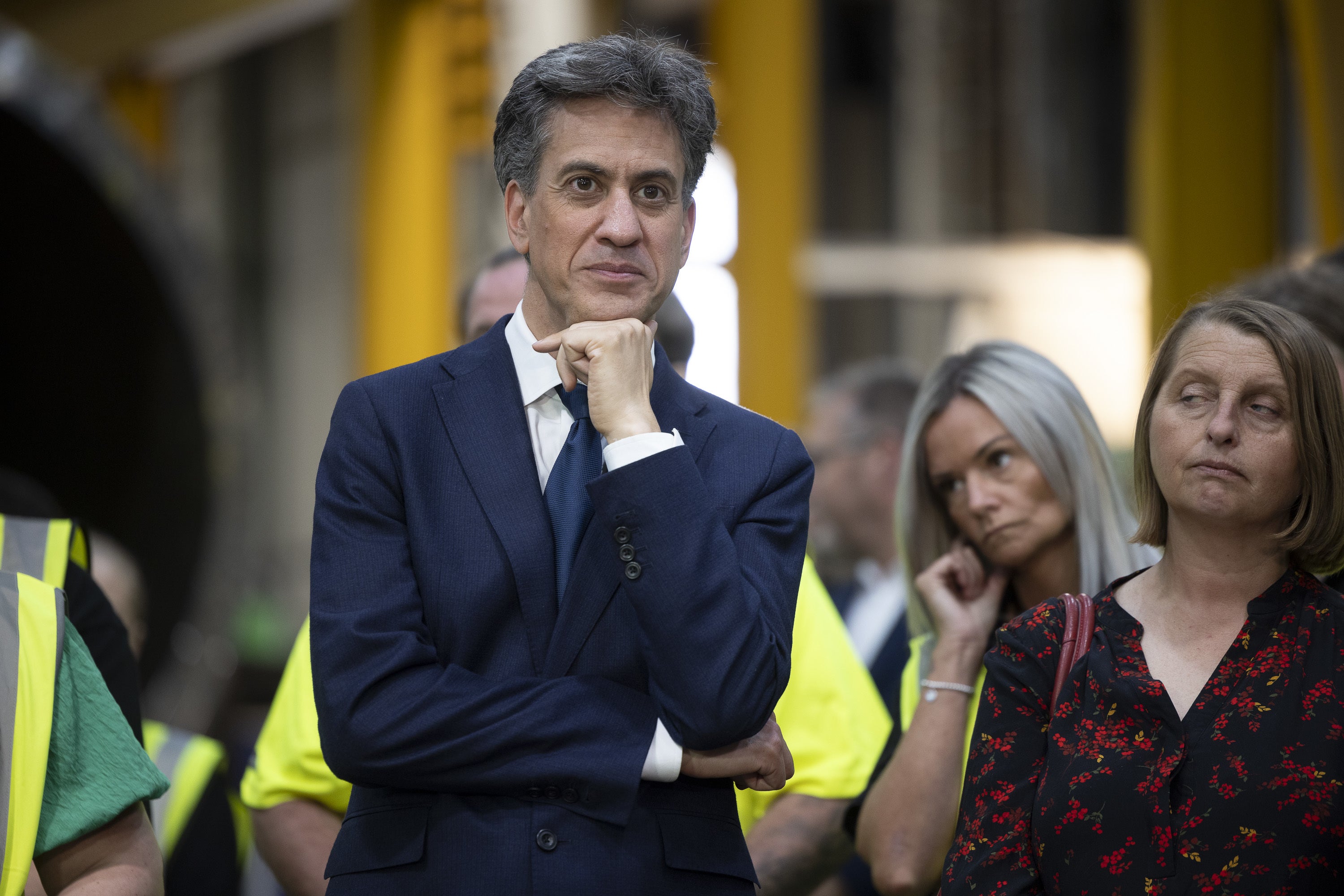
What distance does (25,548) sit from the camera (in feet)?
6.76

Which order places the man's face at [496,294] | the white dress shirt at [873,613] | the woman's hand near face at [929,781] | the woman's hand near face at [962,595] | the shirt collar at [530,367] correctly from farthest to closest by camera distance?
the white dress shirt at [873,613], the man's face at [496,294], the woman's hand near face at [962,595], the woman's hand near face at [929,781], the shirt collar at [530,367]

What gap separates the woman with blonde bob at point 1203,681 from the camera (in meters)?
1.64

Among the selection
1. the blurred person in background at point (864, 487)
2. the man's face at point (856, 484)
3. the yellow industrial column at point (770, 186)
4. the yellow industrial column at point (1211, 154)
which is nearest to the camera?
the blurred person in background at point (864, 487)

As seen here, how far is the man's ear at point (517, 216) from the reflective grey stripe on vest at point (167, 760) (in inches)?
63.2

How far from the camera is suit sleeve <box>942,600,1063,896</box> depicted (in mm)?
1768

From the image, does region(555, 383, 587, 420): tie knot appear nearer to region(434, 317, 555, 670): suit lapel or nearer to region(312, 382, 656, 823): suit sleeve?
region(434, 317, 555, 670): suit lapel

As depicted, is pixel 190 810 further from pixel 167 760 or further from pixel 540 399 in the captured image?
pixel 540 399

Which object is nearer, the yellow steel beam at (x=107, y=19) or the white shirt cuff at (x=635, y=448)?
the white shirt cuff at (x=635, y=448)

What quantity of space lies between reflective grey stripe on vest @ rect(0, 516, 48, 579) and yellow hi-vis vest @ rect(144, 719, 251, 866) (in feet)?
3.36

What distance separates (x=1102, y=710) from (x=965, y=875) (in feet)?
0.82

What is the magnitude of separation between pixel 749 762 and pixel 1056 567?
96 centimetres

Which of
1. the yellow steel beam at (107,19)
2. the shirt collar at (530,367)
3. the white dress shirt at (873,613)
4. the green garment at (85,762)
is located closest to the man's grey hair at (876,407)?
the white dress shirt at (873,613)

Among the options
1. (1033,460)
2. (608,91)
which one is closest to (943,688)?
(1033,460)

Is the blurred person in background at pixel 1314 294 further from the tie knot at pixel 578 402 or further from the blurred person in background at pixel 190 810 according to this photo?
the blurred person in background at pixel 190 810
